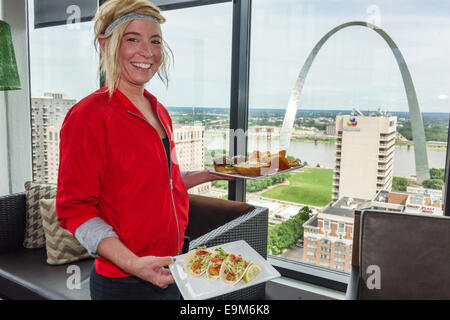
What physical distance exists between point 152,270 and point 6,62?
1742 mm

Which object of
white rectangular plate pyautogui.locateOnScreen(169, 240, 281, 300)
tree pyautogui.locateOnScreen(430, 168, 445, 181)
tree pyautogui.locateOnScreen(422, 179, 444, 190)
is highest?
tree pyautogui.locateOnScreen(430, 168, 445, 181)

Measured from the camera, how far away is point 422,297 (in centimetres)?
158

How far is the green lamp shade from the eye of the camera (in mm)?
2080

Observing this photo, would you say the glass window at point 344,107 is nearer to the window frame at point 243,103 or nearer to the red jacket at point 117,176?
the window frame at point 243,103

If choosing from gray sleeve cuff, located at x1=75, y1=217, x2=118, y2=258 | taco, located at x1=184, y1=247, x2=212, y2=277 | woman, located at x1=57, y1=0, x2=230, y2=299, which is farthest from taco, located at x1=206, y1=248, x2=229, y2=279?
gray sleeve cuff, located at x1=75, y1=217, x2=118, y2=258

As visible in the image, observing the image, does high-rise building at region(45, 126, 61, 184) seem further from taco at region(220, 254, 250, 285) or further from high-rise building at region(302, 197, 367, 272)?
taco at region(220, 254, 250, 285)

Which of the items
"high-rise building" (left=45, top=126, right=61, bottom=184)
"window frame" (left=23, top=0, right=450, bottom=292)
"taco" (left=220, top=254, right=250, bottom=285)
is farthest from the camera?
"high-rise building" (left=45, top=126, right=61, bottom=184)

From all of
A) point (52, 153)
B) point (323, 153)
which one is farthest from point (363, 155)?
point (52, 153)

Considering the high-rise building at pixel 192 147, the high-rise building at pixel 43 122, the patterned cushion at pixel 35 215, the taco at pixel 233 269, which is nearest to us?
the taco at pixel 233 269

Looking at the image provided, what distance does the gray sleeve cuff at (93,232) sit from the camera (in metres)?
1.00

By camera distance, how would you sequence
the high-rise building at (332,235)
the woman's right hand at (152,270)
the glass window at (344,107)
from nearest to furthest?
the woman's right hand at (152,270)
the glass window at (344,107)
the high-rise building at (332,235)

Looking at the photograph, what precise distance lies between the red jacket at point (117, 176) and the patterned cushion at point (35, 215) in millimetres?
1557

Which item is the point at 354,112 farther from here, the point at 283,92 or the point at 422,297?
the point at 422,297

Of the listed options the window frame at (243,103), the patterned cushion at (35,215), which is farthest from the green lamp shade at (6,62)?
the window frame at (243,103)
